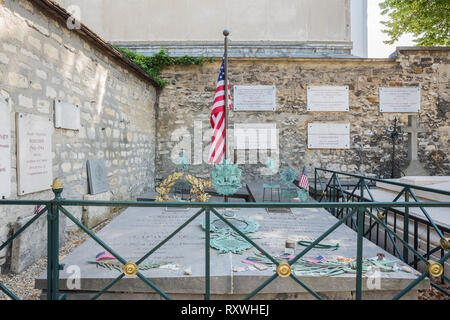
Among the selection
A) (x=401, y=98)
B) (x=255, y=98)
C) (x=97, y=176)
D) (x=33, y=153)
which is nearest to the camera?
(x=33, y=153)

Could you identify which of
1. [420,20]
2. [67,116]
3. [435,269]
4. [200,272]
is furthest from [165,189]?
[420,20]

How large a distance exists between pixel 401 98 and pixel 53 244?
841 centimetres

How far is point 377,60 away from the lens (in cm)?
743

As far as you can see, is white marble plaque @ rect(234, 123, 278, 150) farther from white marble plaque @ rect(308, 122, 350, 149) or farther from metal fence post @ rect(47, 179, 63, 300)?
metal fence post @ rect(47, 179, 63, 300)

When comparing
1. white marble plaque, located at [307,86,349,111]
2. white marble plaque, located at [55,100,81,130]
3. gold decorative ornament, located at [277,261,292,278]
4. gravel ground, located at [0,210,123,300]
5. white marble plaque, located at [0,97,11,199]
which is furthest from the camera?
white marble plaque, located at [307,86,349,111]

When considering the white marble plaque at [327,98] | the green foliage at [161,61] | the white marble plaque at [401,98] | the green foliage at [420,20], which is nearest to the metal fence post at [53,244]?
the green foliage at [161,61]

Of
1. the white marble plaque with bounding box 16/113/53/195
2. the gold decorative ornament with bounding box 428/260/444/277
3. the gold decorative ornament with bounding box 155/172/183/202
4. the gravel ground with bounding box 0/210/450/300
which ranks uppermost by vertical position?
the white marble plaque with bounding box 16/113/53/195

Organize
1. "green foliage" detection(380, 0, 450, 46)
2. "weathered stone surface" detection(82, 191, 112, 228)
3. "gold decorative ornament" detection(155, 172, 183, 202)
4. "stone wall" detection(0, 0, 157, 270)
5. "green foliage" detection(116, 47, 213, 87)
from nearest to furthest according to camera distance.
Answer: "stone wall" detection(0, 0, 157, 270) → "weathered stone surface" detection(82, 191, 112, 228) → "gold decorative ornament" detection(155, 172, 183, 202) → "green foliage" detection(116, 47, 213, 87) → "green foliage" detection(380, 0, 450, 46)

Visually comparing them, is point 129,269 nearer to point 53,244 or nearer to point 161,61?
point 53,244

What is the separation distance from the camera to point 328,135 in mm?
7590

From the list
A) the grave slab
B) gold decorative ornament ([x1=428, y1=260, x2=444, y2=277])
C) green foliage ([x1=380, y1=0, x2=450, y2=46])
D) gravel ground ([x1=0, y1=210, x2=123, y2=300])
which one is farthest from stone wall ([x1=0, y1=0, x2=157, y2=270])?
green foliage ([x1=380, y1=0, x2=450, y2=46])

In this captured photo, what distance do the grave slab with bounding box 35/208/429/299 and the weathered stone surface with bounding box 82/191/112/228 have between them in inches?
35.3

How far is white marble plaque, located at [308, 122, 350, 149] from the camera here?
298 inches
